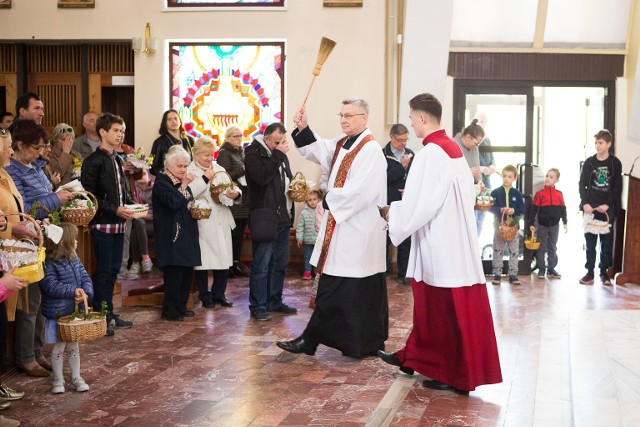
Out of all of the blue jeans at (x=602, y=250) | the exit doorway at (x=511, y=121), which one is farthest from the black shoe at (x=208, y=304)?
the blue jeans at (x=602, y=250)

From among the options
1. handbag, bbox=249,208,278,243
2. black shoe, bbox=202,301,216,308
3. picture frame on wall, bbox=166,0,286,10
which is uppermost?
picture frame on wall, bbox=166,0,286,10

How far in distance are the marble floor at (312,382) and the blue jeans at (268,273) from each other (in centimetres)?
19

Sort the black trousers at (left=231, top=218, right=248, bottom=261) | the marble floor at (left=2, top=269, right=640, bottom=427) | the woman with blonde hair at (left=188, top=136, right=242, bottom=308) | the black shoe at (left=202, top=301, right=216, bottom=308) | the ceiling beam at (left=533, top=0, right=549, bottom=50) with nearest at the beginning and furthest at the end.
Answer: the marble floor at (left=2, top=269, right=640, bottom=427)
the woman with blonde hair at (left=188, top=136, right=242, bottom=308)
the black shoe at (left=202, top=301, right=216, bottom=308)
the black trousers at (left=231, top=218, right=248, bottom=261)
the ceiling beam at (left=533, top=0, right=549, bottom=50)

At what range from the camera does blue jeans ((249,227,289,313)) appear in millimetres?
7641

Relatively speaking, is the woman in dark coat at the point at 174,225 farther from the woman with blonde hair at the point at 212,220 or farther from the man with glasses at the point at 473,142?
the man with glasses at the point at 473,142

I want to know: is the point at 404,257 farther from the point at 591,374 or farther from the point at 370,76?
the point at 591,374

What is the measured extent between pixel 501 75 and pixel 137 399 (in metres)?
7.11

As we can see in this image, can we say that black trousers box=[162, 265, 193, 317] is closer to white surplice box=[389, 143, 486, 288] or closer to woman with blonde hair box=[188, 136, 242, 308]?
woman with blonde hair box=[188, 136, 242, 308]

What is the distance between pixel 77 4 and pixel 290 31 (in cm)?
243

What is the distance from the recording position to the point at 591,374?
226 inches

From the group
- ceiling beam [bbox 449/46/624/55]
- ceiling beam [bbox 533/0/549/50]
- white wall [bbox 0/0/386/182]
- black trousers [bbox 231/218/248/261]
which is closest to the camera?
black trousers [bbox 231/218/248/261]

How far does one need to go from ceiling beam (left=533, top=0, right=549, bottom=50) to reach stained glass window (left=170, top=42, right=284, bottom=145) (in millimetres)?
2950

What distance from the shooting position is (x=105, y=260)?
22.4 feet

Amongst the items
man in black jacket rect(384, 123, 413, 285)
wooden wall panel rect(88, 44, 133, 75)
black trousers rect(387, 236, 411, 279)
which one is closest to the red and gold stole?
man in black jacket rect(384, 123, 413, 285)
